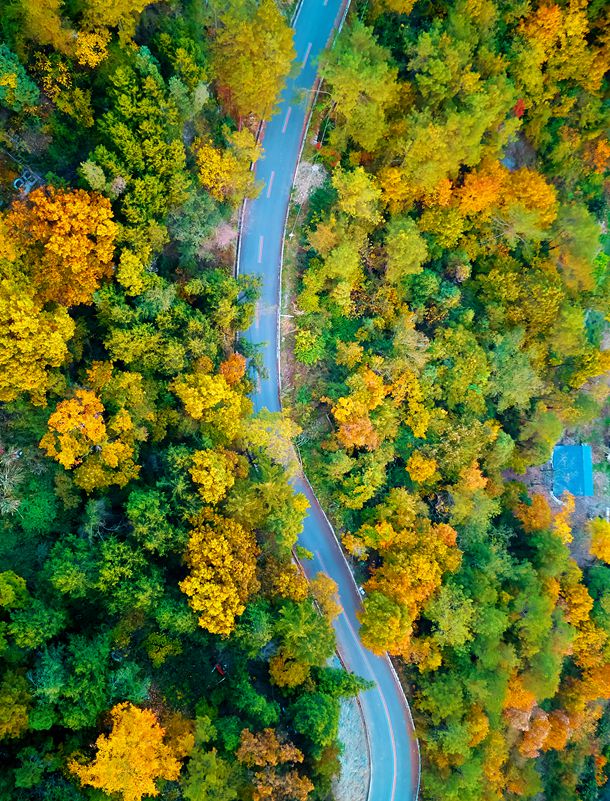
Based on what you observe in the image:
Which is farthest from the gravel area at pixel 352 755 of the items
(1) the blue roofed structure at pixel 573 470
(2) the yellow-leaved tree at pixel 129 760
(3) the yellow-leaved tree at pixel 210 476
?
(1) the blue roofed structure at pixel 573 470

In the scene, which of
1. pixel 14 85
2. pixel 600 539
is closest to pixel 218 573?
pixel 14 85

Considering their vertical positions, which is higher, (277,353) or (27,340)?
(277,353)

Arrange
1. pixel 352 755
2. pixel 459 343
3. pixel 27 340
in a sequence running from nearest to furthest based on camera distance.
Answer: pixel 27 340 → pixel 352 755 → pixel 459 343

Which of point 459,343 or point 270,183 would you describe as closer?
point 270,183

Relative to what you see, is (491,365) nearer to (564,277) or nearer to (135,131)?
(564,277)

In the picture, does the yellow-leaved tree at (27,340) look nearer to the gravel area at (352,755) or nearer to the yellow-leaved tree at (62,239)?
the yellow-leaved tree at (62,239)

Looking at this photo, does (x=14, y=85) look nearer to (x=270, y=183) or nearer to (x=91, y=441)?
(x=270, y=183)
